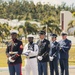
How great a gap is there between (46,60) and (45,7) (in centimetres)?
8089

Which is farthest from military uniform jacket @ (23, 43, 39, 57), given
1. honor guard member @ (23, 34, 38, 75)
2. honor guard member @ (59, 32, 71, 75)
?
honor guard member @ (59, 32, 71, 75)

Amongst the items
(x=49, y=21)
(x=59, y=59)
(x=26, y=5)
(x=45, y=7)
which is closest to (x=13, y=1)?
(x=26, y=5)

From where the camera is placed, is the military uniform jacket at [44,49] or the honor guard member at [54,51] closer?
the military uniform jacket at [44,49]

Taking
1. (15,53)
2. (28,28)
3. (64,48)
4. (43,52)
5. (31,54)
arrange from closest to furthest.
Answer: (15,53)
(31,54)
(43,52)
(64,48)
(28,28)

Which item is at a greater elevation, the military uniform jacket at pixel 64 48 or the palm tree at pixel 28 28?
the military uniform jacket at pixel 64 48

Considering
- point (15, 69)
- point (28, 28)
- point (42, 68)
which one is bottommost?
point (28, 28)

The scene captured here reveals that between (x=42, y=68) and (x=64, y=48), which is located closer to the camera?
(x=42, y=68)

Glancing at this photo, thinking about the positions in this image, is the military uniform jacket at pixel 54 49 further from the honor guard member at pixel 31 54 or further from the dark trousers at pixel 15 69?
the dark trousers at pixel 15 69

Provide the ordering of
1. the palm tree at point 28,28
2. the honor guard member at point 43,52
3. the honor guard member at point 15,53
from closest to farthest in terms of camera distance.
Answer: the honor guard member at point 15,53 < the honor guard member at point 43,52 < the palm tree at point 28,28

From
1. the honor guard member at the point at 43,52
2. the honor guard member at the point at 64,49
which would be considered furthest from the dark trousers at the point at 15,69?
the honor guard member at the point at 64,49

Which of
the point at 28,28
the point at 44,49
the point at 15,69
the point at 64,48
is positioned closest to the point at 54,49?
the point at 64,48

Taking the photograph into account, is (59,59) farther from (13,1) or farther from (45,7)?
(13,1)

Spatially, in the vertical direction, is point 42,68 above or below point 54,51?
below

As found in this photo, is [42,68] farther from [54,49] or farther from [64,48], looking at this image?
[64,48]
